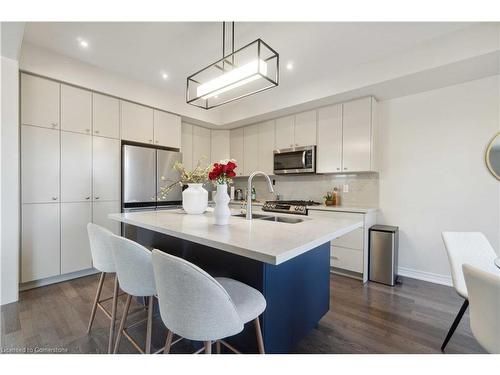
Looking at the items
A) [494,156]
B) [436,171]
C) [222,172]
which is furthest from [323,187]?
[222,172]

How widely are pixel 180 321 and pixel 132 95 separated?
3276 mm

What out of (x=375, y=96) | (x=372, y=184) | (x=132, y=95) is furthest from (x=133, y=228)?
(x=375, y=96)

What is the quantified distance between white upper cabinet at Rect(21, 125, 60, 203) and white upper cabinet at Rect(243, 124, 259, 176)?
9.05ft

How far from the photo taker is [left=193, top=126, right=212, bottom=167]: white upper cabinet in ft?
14.6

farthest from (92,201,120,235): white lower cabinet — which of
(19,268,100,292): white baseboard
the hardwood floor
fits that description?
the hardwood floor

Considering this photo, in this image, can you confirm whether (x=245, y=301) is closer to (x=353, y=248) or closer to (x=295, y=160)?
(x=353, y=248)

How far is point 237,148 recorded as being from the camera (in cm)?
461

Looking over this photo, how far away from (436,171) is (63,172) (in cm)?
449

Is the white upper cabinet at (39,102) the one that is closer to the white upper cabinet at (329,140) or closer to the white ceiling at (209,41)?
the white ceiling at (209,41)

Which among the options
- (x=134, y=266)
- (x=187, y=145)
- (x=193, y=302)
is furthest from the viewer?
(x=187, y=145)

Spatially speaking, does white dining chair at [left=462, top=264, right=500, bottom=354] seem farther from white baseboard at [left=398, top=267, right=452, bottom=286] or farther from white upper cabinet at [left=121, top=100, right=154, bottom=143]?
white upper cabinet at [left=121, top=100, right=154, bottom=143]

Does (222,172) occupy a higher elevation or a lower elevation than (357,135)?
lower

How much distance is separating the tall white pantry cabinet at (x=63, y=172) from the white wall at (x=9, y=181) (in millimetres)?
309

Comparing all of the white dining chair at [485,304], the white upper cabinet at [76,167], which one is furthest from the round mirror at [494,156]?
the white upper cabinet at [76,167]
